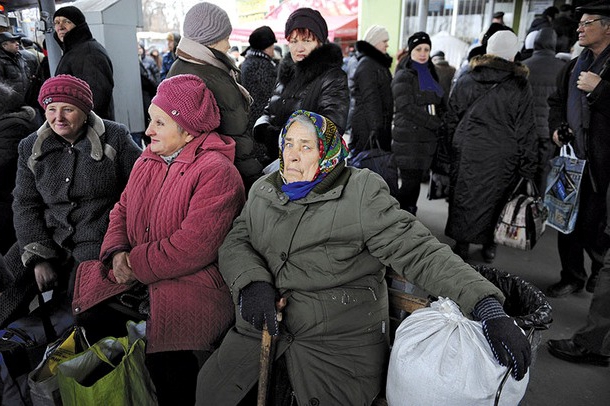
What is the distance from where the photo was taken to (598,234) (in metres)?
3.40

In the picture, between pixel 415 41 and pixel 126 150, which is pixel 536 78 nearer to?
pixel 415 41

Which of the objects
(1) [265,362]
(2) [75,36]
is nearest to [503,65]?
(1) [265,362]

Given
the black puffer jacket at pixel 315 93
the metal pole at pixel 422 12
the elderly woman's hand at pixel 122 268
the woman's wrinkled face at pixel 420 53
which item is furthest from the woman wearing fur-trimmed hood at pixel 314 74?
the metal pole at pixel 422 12

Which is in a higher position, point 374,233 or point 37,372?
point 374,233

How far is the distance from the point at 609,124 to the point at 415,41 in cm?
193

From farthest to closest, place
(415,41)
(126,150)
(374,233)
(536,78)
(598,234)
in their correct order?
(536,78), (415,41), (598,234), (126,150), (374,233)

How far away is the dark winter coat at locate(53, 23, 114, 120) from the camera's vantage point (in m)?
3.68

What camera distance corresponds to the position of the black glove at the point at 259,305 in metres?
1.78

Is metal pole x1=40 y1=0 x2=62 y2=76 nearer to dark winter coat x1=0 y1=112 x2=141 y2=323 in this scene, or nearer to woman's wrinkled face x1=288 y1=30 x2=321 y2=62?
dark winter coat x1=0 y1=112 x2=141 y2=323

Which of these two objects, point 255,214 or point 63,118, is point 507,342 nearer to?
point 255,214

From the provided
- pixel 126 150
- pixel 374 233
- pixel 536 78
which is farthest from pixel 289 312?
pixel 536 78

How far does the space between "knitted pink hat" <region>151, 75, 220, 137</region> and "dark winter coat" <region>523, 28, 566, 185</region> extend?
13.2 ft

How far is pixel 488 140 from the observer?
3.83m

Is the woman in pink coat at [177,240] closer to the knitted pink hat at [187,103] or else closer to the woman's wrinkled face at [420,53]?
the knitted pink hat at [187,103]
